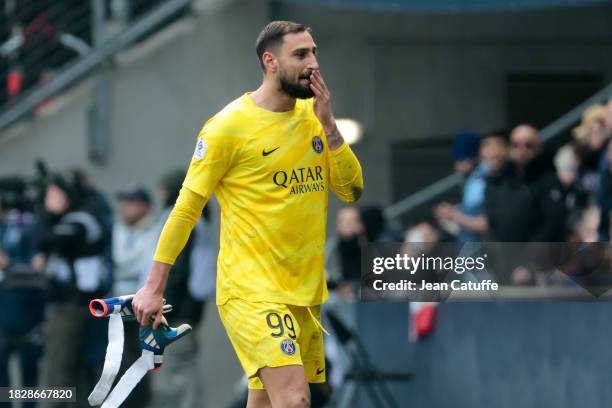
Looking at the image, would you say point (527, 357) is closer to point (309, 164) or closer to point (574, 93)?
point (309, 164)

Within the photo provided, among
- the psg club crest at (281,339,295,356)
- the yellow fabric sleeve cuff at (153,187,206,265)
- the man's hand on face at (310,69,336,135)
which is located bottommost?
the psg club crest at (281,339,295,356)

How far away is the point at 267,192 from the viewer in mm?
7238

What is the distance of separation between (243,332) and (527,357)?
4.02 meters

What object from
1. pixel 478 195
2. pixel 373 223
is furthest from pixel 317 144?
pixel 373 223

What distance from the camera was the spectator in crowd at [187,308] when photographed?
1223 centimetres

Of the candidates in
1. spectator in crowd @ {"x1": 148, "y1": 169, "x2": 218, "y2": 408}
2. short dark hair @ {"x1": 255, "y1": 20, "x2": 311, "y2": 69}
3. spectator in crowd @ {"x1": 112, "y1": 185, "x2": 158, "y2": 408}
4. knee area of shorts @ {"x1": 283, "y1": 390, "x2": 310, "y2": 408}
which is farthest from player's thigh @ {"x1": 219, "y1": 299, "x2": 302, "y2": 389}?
spectator in crowd @ {"x1": 112, "y1": 185, "x2": 158, "y2": 408}

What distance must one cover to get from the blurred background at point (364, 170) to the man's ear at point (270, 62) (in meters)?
3.19

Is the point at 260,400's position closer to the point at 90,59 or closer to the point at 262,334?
the point at 262,334

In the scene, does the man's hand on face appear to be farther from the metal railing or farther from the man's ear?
the metal railing

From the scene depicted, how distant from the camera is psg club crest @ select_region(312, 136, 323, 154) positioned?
7.34 metres

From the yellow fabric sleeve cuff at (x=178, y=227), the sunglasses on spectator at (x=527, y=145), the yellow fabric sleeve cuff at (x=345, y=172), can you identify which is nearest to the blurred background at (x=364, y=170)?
the sunglasses on spectator at (x=527, y=145)

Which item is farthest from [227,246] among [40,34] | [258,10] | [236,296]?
[40,34]

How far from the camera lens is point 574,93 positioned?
15492 millimetres

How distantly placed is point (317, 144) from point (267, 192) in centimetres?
35
